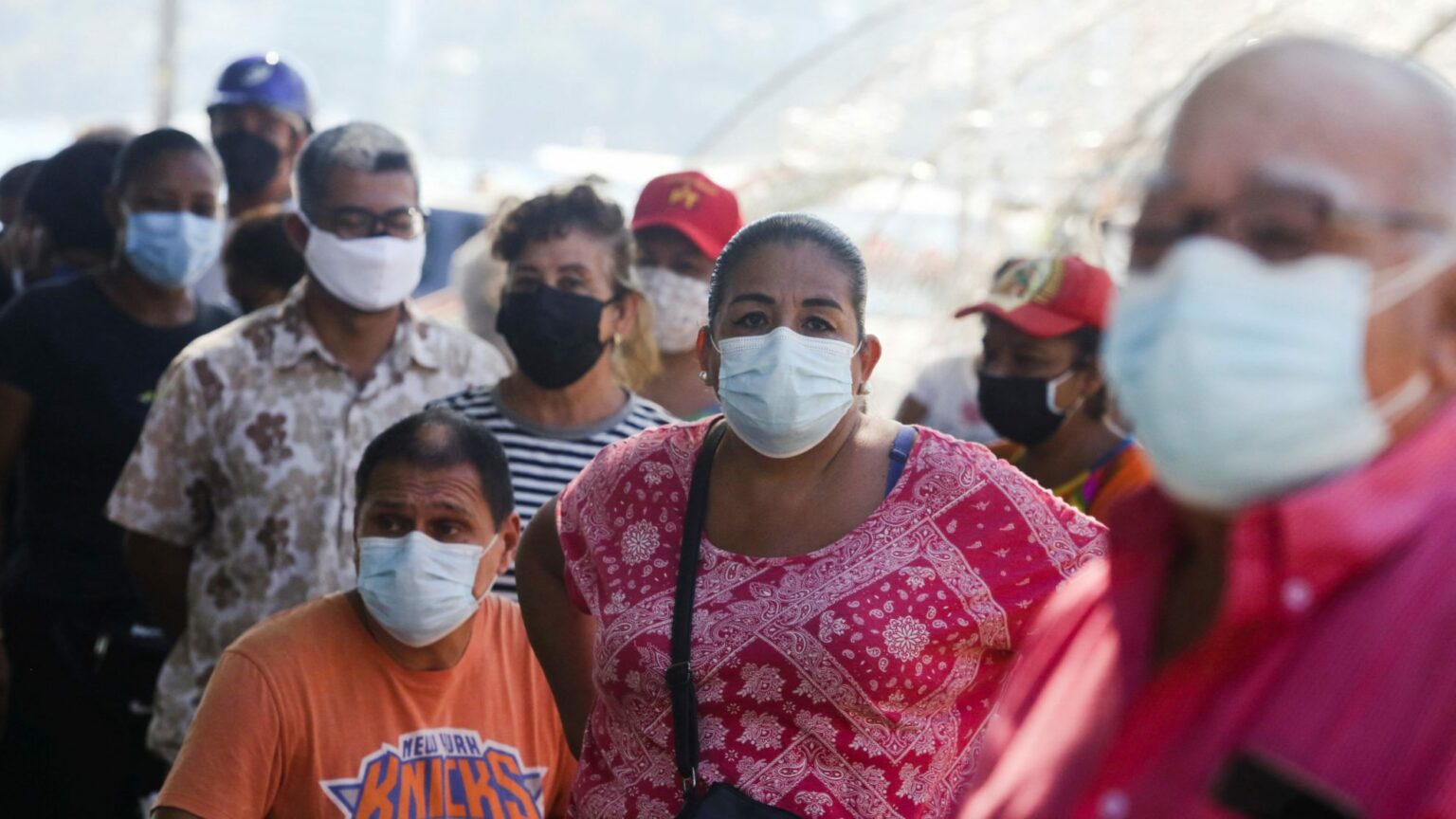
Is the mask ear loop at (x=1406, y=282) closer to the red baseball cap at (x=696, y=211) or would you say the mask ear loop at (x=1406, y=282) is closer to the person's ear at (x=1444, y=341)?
the person's ear at (x=1444, y=341)

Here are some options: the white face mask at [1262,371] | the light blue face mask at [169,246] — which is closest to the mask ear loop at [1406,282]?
the white face mask at [1262,371]

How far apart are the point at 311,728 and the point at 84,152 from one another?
11.2ft

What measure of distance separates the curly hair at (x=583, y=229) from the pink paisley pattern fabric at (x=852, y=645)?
1.57 metres

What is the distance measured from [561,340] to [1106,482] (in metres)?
1.37

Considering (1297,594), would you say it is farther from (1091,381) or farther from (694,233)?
(694,233)

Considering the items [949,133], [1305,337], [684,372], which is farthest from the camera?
[949,133]

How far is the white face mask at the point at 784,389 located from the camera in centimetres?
320

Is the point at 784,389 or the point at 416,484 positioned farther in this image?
the point at 416,484

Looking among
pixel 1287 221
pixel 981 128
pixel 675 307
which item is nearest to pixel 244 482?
pixel 675 307

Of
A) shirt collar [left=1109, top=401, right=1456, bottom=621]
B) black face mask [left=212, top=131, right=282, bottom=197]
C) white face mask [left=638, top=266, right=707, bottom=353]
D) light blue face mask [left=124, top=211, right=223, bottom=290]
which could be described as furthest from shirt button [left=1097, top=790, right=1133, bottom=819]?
black face mask [left=212, top=131, right=282, bottom=197]

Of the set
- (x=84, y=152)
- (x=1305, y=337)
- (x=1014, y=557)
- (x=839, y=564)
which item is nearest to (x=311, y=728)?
(x=839, y=564)

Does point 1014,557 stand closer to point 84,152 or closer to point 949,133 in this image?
point 84,152

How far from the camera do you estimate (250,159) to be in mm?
6258

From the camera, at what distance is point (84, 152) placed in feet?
20.7
